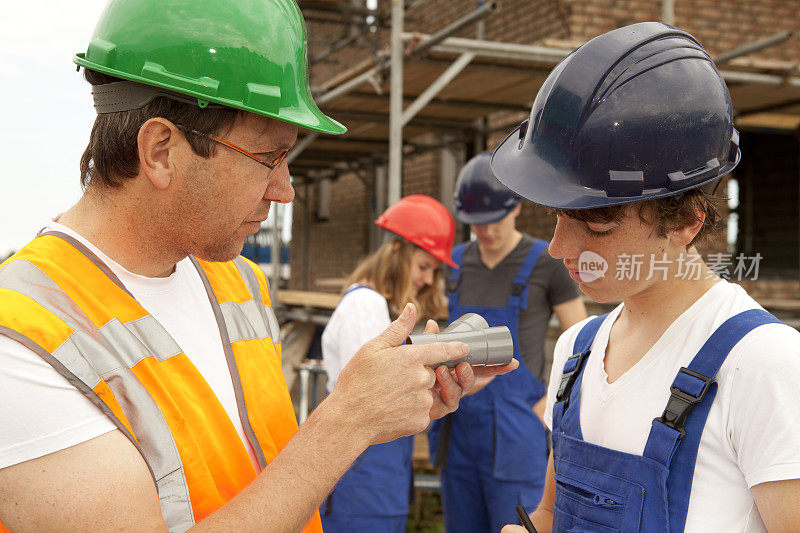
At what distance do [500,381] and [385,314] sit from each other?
2.21 ft

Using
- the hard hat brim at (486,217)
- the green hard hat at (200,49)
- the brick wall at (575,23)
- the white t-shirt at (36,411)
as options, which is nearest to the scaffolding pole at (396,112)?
the hard hat brim at (486,217)

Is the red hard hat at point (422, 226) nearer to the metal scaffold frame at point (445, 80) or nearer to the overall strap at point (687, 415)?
the metal scaffold frame at point (445, 80)

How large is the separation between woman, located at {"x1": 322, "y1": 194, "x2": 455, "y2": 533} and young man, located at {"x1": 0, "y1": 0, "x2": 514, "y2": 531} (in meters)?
1.59

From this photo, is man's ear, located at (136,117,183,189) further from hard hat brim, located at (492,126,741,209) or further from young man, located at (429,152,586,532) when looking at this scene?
Result: young man, located at (429,152,586,532)

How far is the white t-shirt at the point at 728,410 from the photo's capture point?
123 centimetres

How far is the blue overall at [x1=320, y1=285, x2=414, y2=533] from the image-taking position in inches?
125

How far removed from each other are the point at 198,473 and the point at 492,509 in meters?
2.40

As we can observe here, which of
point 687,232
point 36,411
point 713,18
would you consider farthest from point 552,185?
point 713,18

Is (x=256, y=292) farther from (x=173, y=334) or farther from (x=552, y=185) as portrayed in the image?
(x=552, y=185)

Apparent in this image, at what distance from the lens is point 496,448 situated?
3430mm

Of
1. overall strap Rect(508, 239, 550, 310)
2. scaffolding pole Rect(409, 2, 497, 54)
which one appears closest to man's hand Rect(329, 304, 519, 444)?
overall strap Rect(508, 239, 550, 310)

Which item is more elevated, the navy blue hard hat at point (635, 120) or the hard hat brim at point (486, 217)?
the navy blue hard hat at point (635, 120)

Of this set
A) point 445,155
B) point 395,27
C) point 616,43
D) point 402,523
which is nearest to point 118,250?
point 616,43

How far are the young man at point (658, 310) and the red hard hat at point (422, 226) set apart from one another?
2208mm
